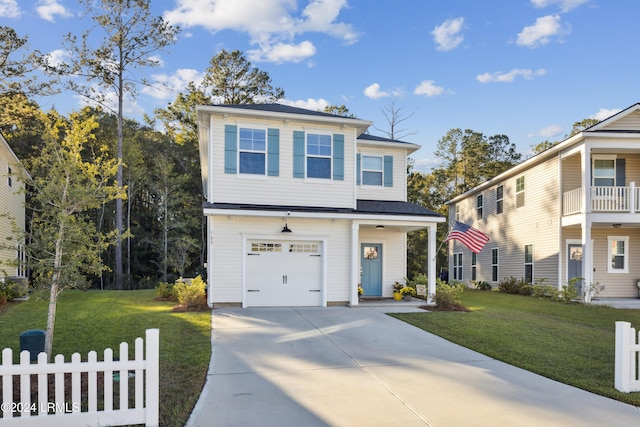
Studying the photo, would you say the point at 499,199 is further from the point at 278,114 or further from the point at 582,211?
the point at 278,114

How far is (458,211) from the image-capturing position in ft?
92.7

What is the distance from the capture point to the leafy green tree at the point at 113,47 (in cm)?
2344

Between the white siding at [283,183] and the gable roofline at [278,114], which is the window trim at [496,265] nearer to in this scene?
the white siding at [283,183]

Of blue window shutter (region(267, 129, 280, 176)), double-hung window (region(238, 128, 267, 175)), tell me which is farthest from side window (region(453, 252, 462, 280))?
double-hung window (region(238, 128, 267, 175))

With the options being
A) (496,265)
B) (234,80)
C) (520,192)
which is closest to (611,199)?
(520,192)

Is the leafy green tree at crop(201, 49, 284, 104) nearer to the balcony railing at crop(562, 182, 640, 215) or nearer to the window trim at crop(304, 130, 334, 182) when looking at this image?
the window trim at crop(304, 130, 334, 182)

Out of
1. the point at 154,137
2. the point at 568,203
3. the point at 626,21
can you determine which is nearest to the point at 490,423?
the point at 568,203

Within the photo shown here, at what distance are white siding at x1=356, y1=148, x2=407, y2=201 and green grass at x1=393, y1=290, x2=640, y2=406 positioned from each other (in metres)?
4.81

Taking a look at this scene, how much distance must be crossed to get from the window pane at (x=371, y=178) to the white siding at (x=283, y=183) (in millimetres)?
1889

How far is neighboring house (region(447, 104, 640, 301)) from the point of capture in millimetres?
15438

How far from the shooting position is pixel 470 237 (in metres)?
12.8

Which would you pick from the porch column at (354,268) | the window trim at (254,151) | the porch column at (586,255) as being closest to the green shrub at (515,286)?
the porch column at (586,255)

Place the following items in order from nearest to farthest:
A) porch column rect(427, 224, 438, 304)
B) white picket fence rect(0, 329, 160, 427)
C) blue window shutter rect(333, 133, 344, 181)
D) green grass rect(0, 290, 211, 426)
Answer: white picket fence rect(0, 329, 160, 427)
green grass rect(0, 290, 211, 426)
blue window shutter rect(333, 133, 344, 181)
porch column rect(427, 224, 438, 304)

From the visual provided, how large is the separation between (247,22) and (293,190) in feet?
27.7
